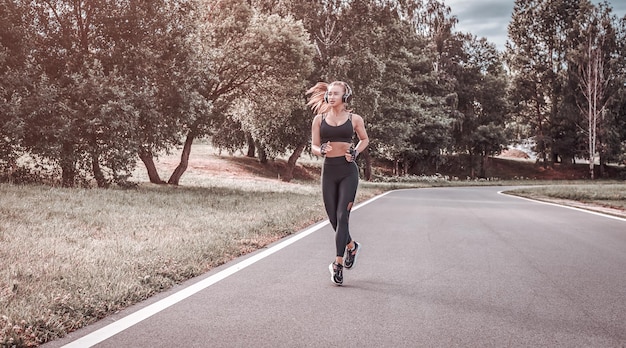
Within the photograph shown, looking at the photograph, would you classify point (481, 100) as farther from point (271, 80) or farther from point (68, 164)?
point (68, 164)

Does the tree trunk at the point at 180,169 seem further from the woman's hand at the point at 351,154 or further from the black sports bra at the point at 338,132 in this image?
the woman's hand at the point at 351,154

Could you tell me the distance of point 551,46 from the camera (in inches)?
2172

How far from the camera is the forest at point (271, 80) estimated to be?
15398 millimetres

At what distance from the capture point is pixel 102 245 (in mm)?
7270

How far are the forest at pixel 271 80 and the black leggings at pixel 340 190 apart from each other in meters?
10.6

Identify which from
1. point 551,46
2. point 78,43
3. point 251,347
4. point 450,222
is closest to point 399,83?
point 78,43

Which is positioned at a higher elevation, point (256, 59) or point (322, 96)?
point (256, 59)

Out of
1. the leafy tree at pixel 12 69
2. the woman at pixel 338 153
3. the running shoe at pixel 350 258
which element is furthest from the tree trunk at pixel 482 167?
the woman at pixel 338 153

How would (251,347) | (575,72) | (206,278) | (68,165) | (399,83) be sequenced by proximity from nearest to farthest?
(251,347)
(206,278)
(68,165)
(399,83)
(575,72)

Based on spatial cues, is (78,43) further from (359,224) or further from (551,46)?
(551,46)

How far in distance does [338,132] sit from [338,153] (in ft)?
0.72

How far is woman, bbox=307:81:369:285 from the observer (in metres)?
5.77

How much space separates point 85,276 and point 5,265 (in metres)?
1.01

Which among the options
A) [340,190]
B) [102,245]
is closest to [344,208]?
[340,190]
